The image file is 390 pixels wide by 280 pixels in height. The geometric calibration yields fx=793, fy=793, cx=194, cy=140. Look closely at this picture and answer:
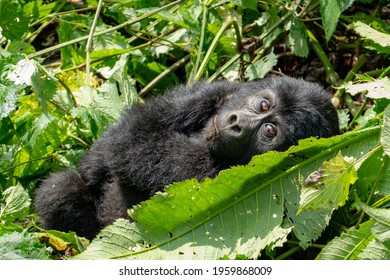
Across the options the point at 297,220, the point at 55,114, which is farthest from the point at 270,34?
the point at 297,220

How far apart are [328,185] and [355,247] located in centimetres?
28

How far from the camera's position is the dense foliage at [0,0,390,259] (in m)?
3.40

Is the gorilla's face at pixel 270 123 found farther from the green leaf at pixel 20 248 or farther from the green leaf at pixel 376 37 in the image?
the green leaf at pixel 20 248

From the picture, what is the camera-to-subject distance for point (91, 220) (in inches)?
172

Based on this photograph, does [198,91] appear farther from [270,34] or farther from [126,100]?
[270,34]

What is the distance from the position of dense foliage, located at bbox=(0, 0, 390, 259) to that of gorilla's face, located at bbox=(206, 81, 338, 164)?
21 cm

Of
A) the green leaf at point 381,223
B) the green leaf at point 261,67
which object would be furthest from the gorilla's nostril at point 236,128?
the green leaf at point 261,67

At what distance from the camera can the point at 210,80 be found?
15.8 ft

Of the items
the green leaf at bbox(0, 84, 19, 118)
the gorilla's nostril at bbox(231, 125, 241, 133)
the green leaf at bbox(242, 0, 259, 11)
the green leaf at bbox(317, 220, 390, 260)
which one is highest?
the green leaf at bbox(242, 0, 259, 11)

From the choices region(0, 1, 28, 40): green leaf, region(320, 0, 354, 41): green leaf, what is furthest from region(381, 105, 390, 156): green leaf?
region(0, 1, 28, 40): green leaf

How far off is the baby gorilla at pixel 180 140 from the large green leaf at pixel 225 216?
371mm

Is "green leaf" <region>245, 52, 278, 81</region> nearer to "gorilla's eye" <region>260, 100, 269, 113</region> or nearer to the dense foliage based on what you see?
the dense foliage

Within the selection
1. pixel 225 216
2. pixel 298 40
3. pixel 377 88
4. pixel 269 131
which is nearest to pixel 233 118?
pixel 269 131

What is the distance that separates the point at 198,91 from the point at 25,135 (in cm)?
93
